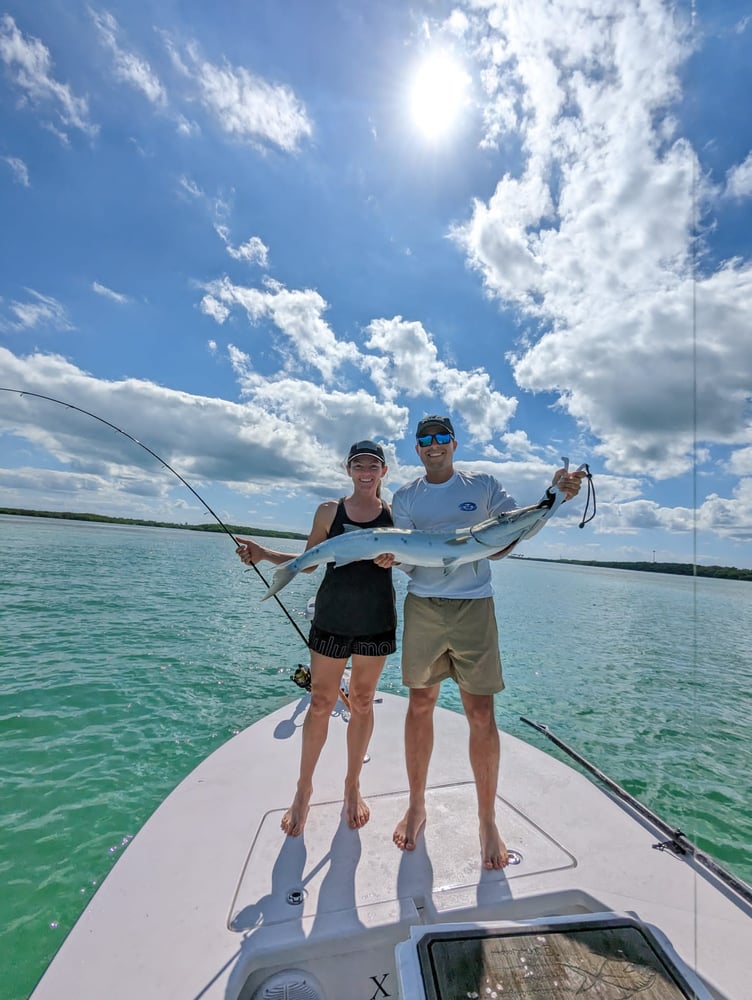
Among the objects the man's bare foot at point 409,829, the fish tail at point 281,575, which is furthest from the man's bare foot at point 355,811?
the fish tail at point 281,575

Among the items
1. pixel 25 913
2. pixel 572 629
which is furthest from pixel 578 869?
pixel 572 629

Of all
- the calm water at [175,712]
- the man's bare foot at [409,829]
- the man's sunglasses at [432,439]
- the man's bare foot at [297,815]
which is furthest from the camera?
the calm water at [175,712]

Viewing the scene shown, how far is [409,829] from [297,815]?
0.73 meters

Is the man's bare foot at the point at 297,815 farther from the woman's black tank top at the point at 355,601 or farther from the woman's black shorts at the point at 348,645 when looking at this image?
the woman's black tank top at the point at 355,601

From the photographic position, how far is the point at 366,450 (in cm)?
319

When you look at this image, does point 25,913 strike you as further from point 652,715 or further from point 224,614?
point 224,614

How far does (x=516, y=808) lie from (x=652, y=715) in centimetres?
616

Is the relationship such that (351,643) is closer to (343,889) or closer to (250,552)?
(250,552)

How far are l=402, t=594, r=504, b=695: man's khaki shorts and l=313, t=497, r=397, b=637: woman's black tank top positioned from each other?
176mm

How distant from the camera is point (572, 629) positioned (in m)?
16.5

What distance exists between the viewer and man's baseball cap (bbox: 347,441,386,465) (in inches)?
125

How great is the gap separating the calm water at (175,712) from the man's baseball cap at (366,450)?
7.66 feet

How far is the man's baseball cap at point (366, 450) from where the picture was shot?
3188 millimetres

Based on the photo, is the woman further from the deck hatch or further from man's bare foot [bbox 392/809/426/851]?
the deck hatch
